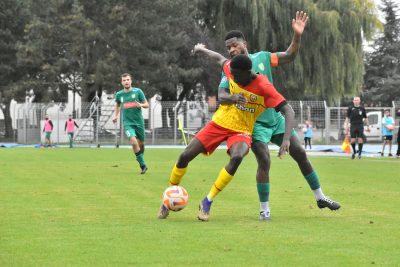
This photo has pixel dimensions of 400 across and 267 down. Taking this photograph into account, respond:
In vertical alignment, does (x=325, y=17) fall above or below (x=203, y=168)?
above

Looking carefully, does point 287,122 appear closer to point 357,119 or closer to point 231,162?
point 231,162

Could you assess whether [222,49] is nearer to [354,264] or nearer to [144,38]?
[144,38]

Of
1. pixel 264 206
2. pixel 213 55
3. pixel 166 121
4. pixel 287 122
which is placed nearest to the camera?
pixel 287 122

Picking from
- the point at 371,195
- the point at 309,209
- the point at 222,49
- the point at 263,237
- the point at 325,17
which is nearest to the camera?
the point at 263,237

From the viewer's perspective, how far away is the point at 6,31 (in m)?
58.5

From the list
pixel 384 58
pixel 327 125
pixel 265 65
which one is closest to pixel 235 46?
pixel 265 65

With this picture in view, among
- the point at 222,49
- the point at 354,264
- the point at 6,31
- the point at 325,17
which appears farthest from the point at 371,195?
the point at 6,31

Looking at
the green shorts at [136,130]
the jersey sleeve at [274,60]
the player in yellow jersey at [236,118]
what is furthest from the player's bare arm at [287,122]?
the green shorts at [136,130]

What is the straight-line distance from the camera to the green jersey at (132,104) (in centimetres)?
1933

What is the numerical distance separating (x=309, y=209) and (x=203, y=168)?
10276 millimetres

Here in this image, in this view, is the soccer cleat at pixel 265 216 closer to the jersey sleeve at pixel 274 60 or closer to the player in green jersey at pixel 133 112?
the jersey sleeve at pixel 274 60

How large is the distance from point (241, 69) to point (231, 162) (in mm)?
1108

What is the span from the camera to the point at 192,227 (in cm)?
907

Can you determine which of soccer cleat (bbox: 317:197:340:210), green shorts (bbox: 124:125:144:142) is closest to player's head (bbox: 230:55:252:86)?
soccer cleat (bbox: 317:197:340:210)
